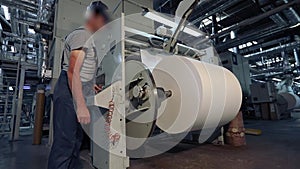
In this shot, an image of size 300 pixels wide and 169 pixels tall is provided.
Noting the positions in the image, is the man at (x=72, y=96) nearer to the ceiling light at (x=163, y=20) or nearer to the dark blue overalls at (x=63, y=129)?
the dark blue overalls at (x=63, y=129)

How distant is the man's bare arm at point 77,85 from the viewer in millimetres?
877

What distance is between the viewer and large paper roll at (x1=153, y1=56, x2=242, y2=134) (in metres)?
1.20

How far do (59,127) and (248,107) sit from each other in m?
4.67

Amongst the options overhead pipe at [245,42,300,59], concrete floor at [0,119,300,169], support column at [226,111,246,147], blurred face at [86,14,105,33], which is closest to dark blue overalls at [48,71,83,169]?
blurred face at [86,14,105,33]

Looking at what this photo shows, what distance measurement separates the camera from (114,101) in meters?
0.96

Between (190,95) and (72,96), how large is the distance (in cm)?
73

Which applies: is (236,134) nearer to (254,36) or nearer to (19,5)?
(254,36)

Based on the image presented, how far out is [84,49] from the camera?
0.94 meters

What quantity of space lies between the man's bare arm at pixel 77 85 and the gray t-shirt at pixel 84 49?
0.05 m

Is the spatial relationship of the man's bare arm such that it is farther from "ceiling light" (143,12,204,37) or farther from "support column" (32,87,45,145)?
"support column" (32,87,45,145)

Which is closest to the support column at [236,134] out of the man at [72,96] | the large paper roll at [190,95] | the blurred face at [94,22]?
the large paper roll at [190,95]

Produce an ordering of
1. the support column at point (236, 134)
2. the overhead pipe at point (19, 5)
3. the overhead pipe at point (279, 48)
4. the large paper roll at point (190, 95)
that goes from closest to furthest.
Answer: the large paper roll at point (190, 95) < the support column at point (236, 134) < the overhead pipe at point (19, 5) < the overhead pipe at point (279, 48)

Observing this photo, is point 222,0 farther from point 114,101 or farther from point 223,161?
point 114,101

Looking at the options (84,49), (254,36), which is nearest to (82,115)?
(84,49)
